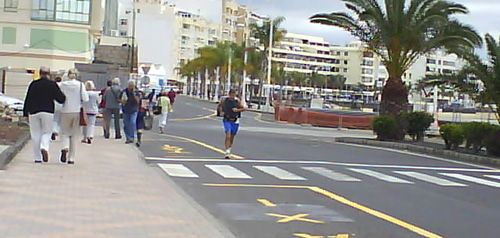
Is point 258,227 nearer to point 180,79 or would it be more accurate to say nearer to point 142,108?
point 142,108

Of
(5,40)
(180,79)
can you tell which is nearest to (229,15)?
(180,79)

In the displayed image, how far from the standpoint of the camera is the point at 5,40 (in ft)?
240

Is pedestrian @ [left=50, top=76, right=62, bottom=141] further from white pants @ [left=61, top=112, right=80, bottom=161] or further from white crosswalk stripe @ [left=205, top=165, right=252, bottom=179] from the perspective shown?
white crosswalk stripe @ [left=205, top=165, right=252, bottom=179]

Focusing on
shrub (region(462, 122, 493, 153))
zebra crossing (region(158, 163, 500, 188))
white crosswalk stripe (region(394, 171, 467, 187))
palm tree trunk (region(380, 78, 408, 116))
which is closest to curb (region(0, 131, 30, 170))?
zebra crossing (region(158, 163, 500, 188))

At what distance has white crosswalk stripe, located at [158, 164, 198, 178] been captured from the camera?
17800 millimetres

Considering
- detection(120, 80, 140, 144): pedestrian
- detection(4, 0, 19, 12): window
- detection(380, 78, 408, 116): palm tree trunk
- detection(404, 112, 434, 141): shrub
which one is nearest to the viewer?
detection(120, 80, 140, 144): pedestrian

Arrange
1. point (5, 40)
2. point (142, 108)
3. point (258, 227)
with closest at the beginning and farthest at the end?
point (258, 227)
point (142, 108)
point (5, 40)

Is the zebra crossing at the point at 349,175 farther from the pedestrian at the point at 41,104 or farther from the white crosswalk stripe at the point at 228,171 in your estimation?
the pedestrian at the point at 41,104

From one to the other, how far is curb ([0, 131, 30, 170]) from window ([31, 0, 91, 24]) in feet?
171

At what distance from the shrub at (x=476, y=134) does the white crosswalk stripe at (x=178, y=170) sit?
1284 cm

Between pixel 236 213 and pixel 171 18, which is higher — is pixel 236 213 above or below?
below

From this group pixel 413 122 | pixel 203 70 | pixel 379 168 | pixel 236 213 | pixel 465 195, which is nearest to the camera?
pixel 236 213

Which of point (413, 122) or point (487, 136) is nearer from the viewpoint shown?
point (487, 136)

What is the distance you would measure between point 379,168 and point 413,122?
47.1 ft
